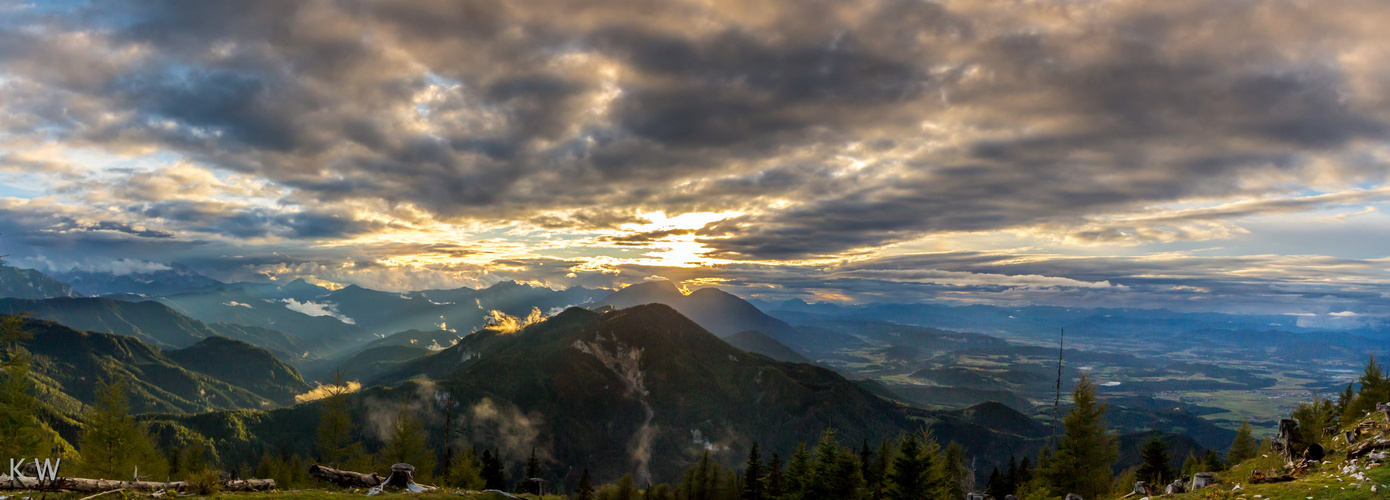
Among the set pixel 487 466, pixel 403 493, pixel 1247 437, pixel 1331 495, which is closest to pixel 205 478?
pixel 403 493

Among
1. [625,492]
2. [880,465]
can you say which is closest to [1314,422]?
[880,465]

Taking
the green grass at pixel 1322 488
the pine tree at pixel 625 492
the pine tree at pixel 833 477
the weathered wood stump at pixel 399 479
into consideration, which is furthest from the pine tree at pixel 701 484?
the green grass at pixel 1322 488

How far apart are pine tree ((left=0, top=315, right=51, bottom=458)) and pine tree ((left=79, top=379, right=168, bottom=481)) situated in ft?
42.0

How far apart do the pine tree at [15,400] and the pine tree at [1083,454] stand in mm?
89975

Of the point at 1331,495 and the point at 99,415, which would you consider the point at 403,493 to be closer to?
the point at 1331,495

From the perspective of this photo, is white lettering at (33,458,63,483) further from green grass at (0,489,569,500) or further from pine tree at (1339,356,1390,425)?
pine tree at (1339,356,1390,425)

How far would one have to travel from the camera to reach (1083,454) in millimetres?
54250

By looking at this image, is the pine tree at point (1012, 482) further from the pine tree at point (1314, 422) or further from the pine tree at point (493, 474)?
the pine tree at point (493, 474)

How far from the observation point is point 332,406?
76.4 metres

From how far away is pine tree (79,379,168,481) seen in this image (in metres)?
59.0

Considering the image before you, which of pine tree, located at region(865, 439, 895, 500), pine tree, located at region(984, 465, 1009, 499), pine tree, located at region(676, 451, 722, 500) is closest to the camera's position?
pine tree, located at region(865, 439, 895, 500)

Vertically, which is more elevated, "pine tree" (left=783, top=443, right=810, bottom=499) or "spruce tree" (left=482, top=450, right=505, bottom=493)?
"pine tree" (left=783, top=443, right=810, bottom=499)

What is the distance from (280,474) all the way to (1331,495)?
11326 cm

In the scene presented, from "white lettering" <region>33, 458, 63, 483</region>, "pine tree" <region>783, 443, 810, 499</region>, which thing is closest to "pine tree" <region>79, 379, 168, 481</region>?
"white lettering" <region>33, 458, 63, 483</region>
